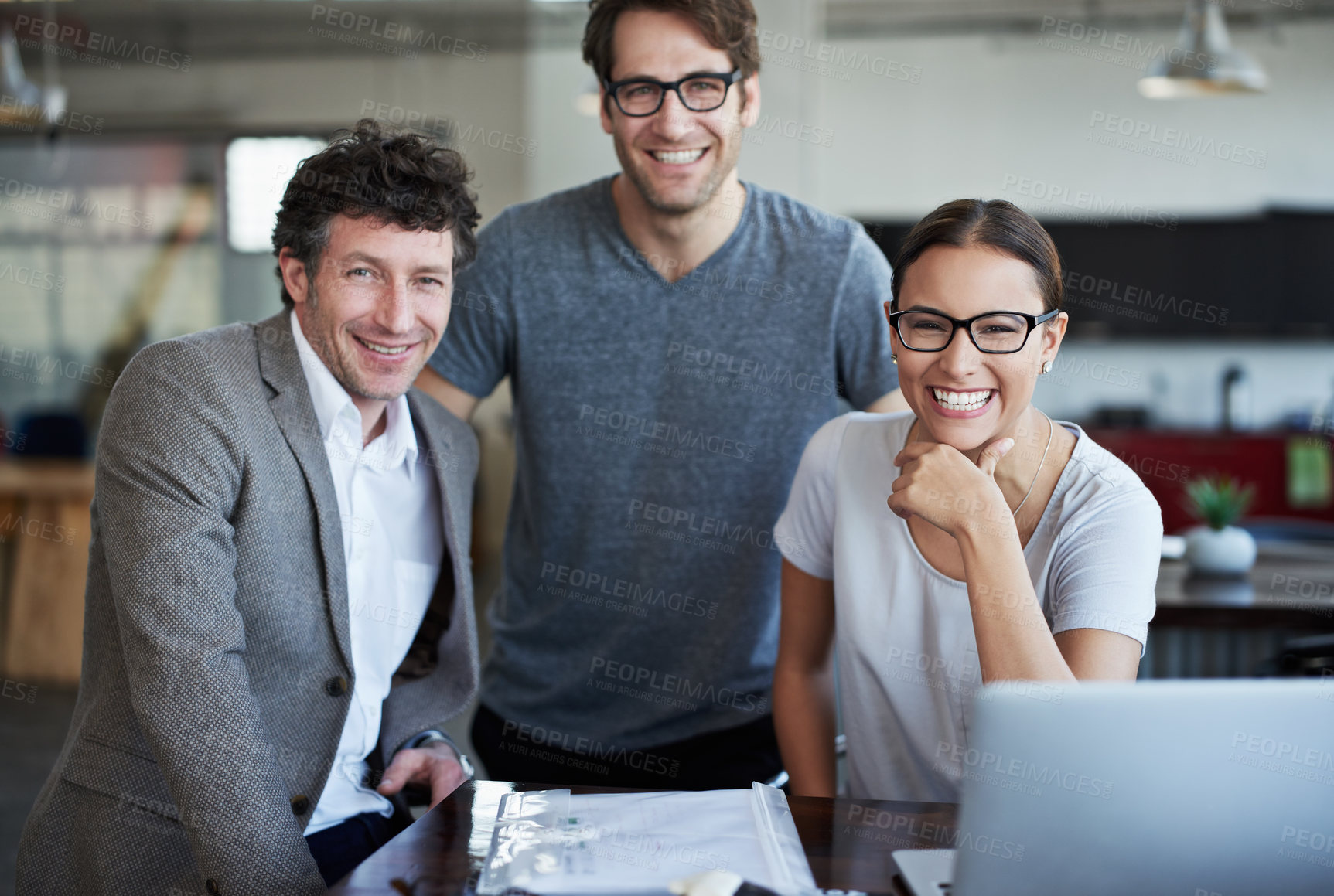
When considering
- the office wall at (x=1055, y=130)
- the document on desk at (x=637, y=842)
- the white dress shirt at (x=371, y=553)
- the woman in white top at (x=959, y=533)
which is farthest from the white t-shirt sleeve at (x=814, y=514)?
the office wall at (x=1055, y=130)

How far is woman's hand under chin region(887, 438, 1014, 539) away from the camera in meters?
1.36

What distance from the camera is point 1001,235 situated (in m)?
1.41

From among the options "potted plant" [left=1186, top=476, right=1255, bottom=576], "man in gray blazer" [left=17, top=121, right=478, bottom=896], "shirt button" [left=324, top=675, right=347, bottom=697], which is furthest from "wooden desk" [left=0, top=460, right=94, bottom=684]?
"potted plant" [left=1186, top=476, right=1255, bottom=576]

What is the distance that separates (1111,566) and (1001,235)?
45 centimetres

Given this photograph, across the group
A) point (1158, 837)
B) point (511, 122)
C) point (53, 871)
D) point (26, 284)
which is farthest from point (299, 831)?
point (26, 284)

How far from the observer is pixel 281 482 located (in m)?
1.47

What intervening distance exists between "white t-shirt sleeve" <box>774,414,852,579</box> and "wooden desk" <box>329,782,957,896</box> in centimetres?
45

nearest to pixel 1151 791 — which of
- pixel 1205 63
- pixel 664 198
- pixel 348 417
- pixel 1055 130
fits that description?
pixel 348 417

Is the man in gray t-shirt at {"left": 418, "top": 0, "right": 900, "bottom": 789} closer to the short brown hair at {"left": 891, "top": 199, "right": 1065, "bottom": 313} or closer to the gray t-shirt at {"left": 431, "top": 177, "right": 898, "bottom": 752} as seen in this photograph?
the gray t-shirt at {"left": 431, "top": 177, "right": 898, "bottom": 752}

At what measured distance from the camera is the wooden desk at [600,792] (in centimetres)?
101

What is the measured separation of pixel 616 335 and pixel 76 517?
148 inches

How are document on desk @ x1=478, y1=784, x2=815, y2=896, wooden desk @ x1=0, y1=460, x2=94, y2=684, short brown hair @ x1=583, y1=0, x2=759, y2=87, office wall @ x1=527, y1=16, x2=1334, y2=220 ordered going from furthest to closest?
1. office wall @ x1=527, y1=16, x2=1334, y2=220
2. wooden desk @ x1=0, y1=460, x2=94, y2=684
3. short brown hair @ x1=583, y1=0, x2=759, y2=87
4. document on desk @ x1=478, y1=784, x2=815, y2=896

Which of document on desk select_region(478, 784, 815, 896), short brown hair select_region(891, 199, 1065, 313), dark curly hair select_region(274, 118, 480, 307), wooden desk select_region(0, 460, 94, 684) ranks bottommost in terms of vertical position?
wooden desk select_region(0, 460, 94, 684)

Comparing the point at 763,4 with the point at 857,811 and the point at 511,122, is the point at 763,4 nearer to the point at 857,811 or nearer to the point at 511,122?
the point at 511,122
